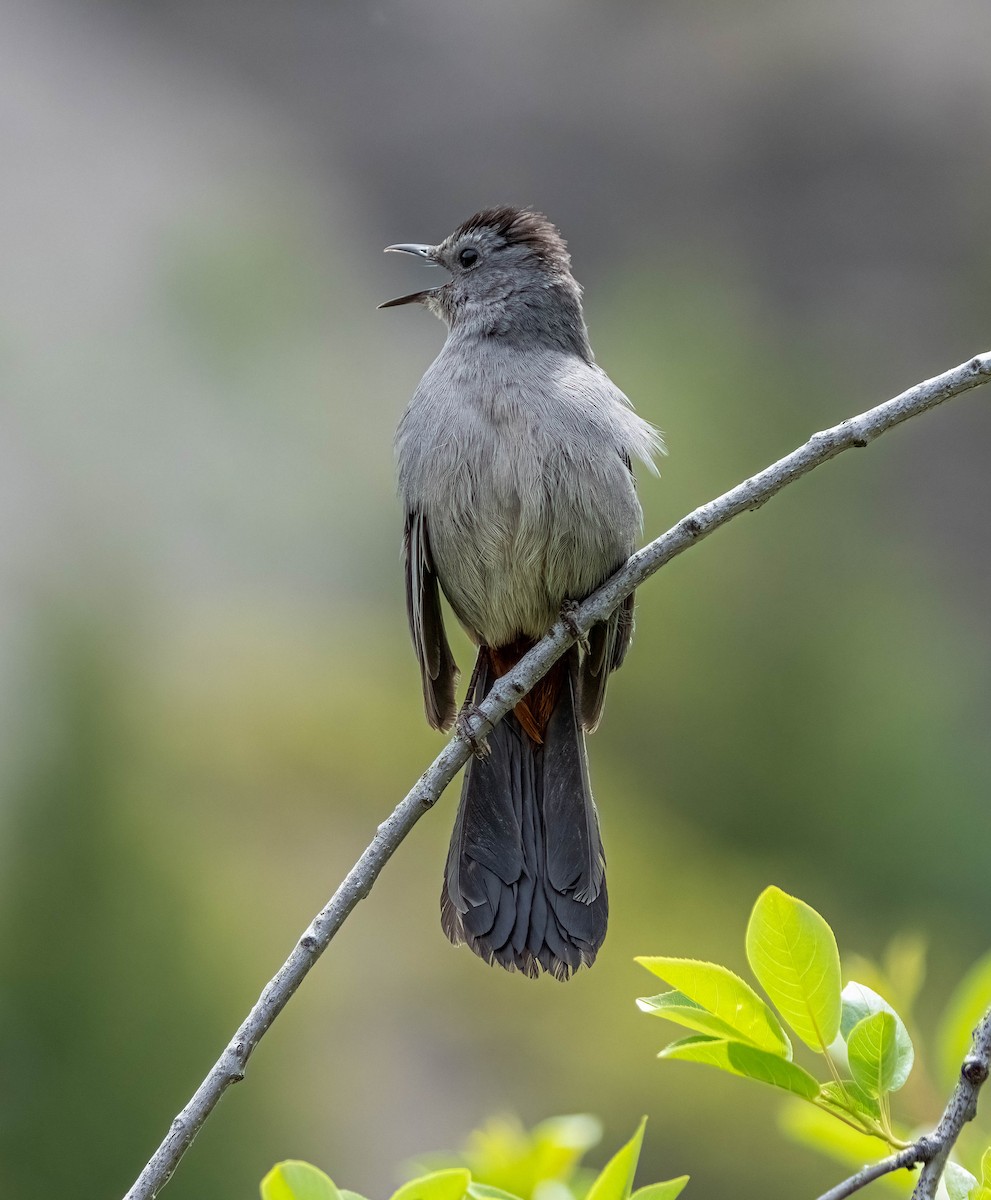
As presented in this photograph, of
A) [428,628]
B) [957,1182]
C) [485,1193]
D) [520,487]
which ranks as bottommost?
[485,1193]

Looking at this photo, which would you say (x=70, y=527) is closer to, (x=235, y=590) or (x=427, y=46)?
(x=235, y=590)

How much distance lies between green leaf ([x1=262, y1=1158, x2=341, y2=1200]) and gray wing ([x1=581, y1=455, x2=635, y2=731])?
164 centimetres

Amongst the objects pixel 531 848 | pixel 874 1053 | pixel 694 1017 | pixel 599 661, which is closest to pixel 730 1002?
pixel 694 1017

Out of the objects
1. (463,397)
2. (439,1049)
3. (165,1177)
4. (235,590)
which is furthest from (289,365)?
(165,1177)

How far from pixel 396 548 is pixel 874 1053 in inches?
228

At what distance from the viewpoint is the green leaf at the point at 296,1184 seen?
118cm

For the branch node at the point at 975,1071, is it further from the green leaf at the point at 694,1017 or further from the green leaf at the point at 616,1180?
the green leaf at the point at 616,1180

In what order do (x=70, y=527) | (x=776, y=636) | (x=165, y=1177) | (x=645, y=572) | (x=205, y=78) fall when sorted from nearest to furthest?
(x=165, y=1177) → (x=645, y=572) → (x=70, y=527) → (x=776, y=636) → (x=205, y=78)

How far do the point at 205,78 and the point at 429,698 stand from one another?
6597mm

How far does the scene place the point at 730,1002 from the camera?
136cm

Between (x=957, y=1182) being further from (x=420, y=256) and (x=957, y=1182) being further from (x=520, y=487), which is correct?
(x=420, y=256)

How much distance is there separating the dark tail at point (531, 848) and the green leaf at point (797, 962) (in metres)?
1.09

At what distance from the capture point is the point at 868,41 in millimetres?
8266

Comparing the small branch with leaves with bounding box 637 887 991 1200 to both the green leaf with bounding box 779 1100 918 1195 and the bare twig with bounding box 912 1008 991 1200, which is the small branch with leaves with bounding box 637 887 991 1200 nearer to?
the bare twig with bounding box 912 1008 991 1200
